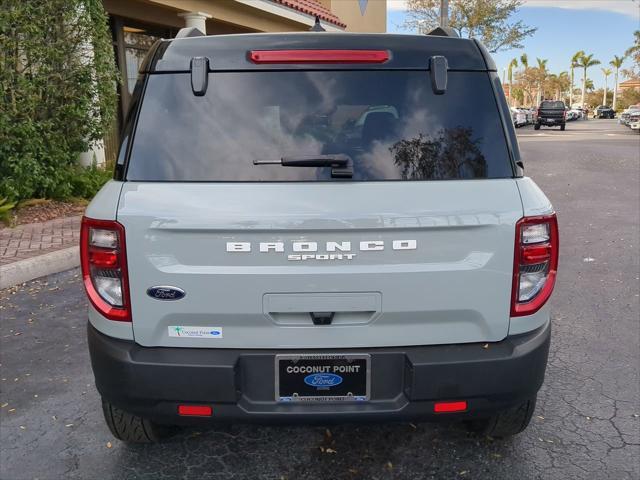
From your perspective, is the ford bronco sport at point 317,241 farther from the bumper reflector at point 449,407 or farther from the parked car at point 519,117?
the parked car at point 519,117

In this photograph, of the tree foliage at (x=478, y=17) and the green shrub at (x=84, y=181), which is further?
the tree foliage at (x=478, y=17)

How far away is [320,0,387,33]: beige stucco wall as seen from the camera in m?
20.7

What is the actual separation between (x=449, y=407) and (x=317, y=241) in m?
0.86

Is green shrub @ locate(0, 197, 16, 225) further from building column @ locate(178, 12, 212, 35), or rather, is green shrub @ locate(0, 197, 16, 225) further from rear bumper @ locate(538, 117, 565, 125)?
rear bumper @ locate(538, 117, 565, 125)

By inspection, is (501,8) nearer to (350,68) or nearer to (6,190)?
(6,190)

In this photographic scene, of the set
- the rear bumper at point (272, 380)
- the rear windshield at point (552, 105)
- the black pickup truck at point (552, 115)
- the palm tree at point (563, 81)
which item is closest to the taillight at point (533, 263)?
the rear bumper at point (272, 380)

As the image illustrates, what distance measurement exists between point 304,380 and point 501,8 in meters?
36.9

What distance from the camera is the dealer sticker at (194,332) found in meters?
2.30

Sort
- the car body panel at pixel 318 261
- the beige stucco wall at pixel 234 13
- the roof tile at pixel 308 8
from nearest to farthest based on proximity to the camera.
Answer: the car body panel at pixel 318 261
the beige stucco wall at pixel 234 13
the roof tile at pixel 308 8

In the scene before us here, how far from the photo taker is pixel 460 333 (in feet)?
7.68

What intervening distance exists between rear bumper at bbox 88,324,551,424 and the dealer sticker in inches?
2.4

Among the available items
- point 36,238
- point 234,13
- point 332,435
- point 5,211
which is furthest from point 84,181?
point 332,435

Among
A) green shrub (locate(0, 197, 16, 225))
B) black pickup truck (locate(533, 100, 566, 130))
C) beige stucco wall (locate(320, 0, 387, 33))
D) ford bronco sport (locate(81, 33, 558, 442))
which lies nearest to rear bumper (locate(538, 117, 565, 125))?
black pickup truck (locate(533, 100, 566, 130))

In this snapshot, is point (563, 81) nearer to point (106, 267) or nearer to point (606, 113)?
point (606, 113)
